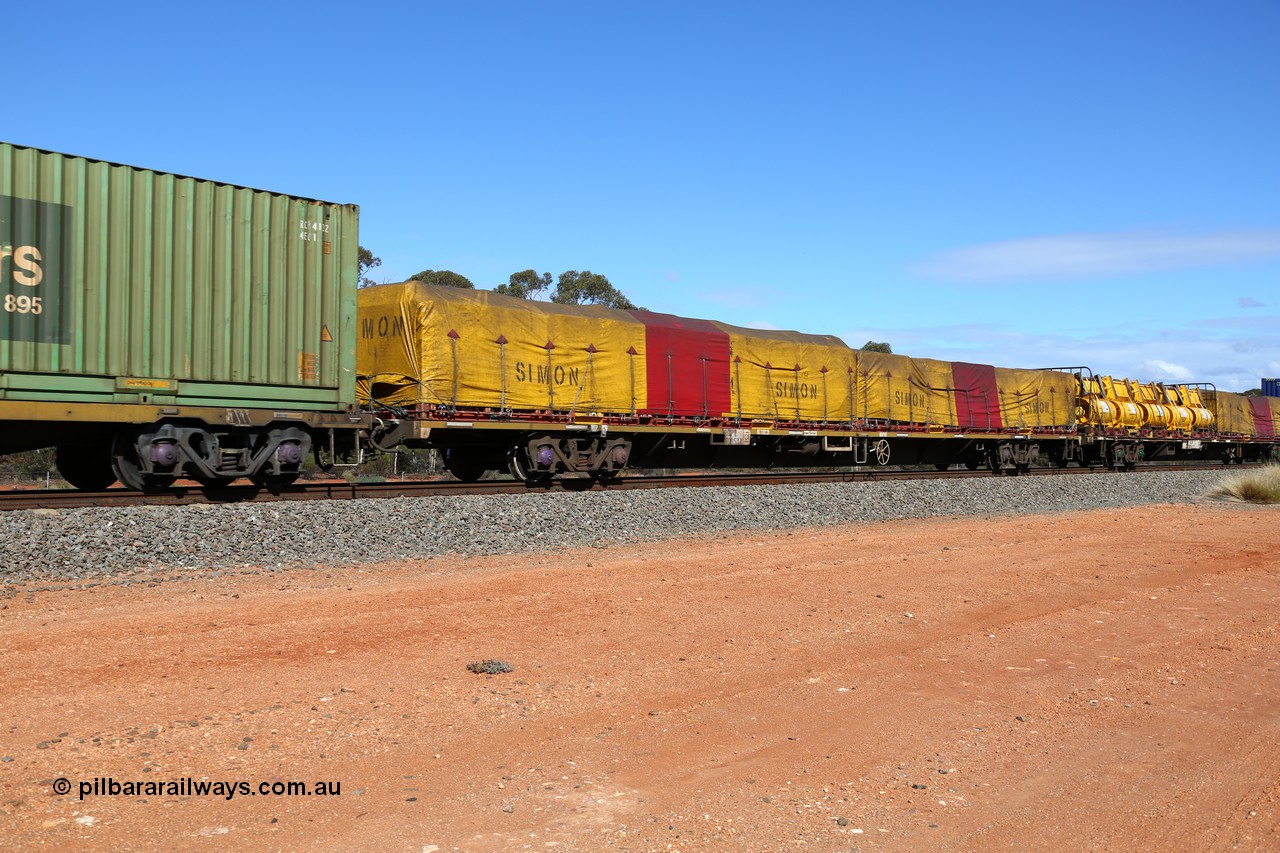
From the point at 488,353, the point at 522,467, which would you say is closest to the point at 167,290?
the point at 488,353

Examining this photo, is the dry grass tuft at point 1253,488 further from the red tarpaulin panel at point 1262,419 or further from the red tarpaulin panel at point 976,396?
the red tarpaulin panel at point 1262,419

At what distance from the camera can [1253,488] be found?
22.6 m

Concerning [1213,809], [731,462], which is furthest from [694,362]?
[1213,809]

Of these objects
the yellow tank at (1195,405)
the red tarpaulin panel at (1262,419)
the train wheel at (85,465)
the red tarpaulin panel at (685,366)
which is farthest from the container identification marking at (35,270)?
the red tarpaulin panel at (1262,419)

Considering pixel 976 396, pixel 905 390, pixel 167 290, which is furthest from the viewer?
pixel 976 396

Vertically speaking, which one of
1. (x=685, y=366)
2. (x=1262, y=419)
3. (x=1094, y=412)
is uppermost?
(x=685, y=366)

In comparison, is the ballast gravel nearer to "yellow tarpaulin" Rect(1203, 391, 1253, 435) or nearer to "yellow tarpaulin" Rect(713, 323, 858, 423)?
"yellow tarpaulin" Rect(713, 323, 858, 423)

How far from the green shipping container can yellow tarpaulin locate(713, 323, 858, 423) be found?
29.8ft

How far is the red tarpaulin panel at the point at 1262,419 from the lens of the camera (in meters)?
44.3

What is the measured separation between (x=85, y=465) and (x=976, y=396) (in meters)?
22.2

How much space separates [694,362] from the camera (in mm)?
20391

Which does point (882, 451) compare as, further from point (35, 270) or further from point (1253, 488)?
point (35, 270)

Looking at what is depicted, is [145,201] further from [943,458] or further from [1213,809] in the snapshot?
[943,458]

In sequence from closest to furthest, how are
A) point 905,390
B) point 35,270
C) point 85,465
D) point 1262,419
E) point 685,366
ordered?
point 35,270 < point 85,465 < point 685,366 < point 905,390 < point 1262,419
